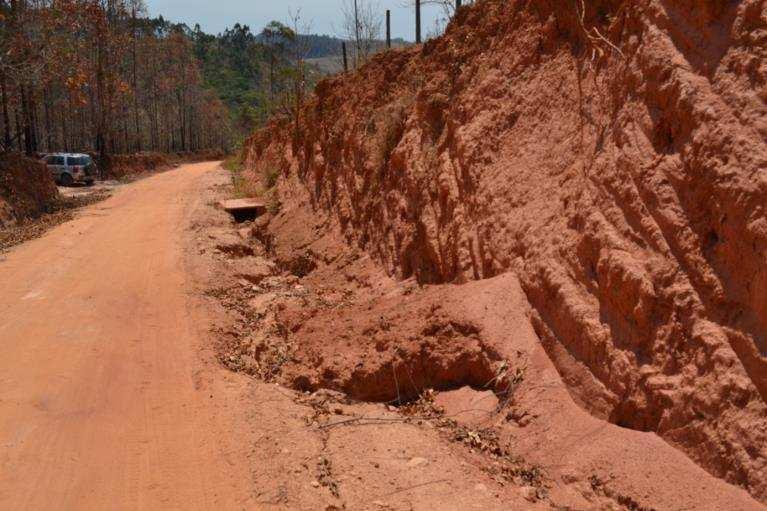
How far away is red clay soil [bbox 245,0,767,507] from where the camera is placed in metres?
3.77

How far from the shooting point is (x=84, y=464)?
4699 millimetres

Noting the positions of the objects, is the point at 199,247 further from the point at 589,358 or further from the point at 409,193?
the point at 589,358

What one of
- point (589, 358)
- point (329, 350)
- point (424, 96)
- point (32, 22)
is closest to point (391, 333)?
point (329, 350)

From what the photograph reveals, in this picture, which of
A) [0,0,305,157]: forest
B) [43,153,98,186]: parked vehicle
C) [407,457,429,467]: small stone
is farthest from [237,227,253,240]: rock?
[43,153,98,186]: parked vehicle

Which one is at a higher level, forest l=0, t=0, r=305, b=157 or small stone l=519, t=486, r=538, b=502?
forest l=0, t=0, r=305, b=157

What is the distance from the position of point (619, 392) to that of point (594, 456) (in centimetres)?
51

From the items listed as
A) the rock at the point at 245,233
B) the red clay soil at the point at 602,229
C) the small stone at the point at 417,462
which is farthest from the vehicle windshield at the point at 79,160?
the small stone at the point at 417,462

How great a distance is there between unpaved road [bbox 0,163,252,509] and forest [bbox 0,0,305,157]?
Answer: 9.75 metres

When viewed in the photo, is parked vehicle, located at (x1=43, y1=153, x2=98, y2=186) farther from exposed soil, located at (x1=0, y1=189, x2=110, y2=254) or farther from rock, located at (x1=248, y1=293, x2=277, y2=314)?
rock, located at (x1=248, y1=293, x2=277, y2=314)

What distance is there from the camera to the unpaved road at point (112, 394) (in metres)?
4.41

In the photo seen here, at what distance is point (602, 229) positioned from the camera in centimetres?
479

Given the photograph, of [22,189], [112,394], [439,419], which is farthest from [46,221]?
[439,419]

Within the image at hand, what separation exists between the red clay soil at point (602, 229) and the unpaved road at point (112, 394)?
1253 mm

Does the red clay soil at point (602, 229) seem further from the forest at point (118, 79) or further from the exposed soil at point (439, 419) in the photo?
the forest at point (118, 79)
